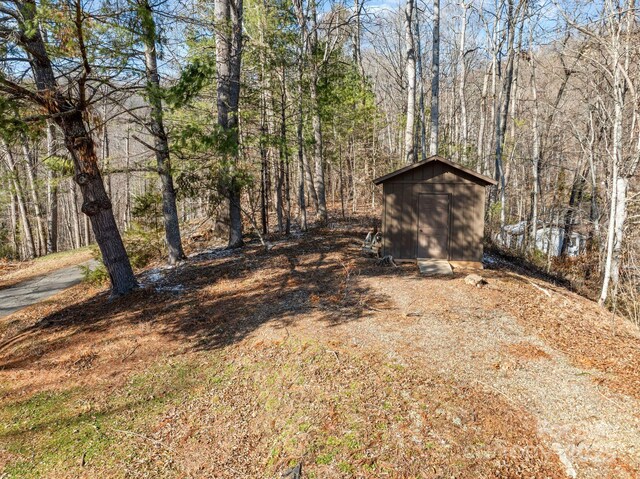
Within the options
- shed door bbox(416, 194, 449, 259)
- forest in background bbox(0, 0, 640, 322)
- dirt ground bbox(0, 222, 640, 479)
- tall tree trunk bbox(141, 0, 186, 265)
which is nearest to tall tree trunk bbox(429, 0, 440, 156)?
forest in background bbox(0, 0, 640, 322)

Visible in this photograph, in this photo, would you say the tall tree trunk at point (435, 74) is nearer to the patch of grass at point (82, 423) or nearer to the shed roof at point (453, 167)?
the shed roof at point (453, 167)

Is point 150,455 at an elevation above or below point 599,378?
below

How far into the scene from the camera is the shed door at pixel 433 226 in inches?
425

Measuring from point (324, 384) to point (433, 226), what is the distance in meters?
7.13

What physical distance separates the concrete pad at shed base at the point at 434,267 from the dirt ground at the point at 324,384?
3.07 ft

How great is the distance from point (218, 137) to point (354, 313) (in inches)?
207

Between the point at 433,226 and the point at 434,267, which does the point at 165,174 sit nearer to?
the point at 433,226

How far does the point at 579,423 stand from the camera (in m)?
4.25

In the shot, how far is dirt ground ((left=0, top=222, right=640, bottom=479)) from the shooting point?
4016mm

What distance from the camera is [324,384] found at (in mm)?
5094

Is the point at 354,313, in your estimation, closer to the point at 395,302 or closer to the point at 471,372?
the point at 395,302

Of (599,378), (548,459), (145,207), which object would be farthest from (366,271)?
(145,207)

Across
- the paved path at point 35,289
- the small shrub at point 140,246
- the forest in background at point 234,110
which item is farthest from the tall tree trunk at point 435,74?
the paved path at point 35,289

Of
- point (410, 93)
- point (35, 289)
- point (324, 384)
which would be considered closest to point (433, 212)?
point (410, 93)
